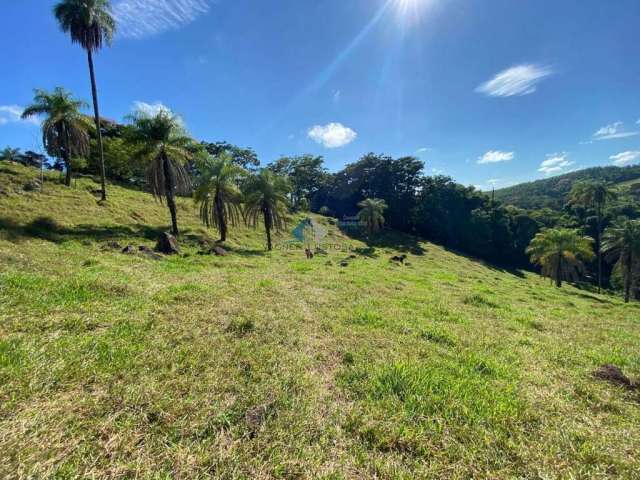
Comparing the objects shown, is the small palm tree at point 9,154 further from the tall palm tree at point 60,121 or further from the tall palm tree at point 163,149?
the tall palm tree at point 163,149

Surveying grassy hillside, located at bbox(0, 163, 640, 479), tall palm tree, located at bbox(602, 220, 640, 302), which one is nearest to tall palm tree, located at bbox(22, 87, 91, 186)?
grassy hillside, located at bbox(0, 163, 640, 479)

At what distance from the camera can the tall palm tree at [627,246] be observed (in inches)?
1179

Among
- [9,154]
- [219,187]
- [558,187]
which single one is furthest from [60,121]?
[558,187]

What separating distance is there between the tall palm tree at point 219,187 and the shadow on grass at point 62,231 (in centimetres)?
477

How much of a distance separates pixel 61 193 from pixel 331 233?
32650mm

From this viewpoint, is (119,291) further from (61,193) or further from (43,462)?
(61,193)

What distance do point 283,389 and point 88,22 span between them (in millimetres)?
28907

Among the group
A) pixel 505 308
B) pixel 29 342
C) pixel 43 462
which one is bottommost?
pixel 505 308

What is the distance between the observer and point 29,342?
13.6 feet

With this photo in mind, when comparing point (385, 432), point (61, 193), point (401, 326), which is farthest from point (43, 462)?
point (61, 193)

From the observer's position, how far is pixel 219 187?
2219 centimetres

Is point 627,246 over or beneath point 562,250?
over

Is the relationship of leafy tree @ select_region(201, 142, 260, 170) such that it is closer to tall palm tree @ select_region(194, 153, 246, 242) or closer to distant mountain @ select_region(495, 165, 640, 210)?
tall palm tree @ select_region(194, 153, 246, 242)

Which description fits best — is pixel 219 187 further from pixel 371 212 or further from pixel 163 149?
pixel 371 212
